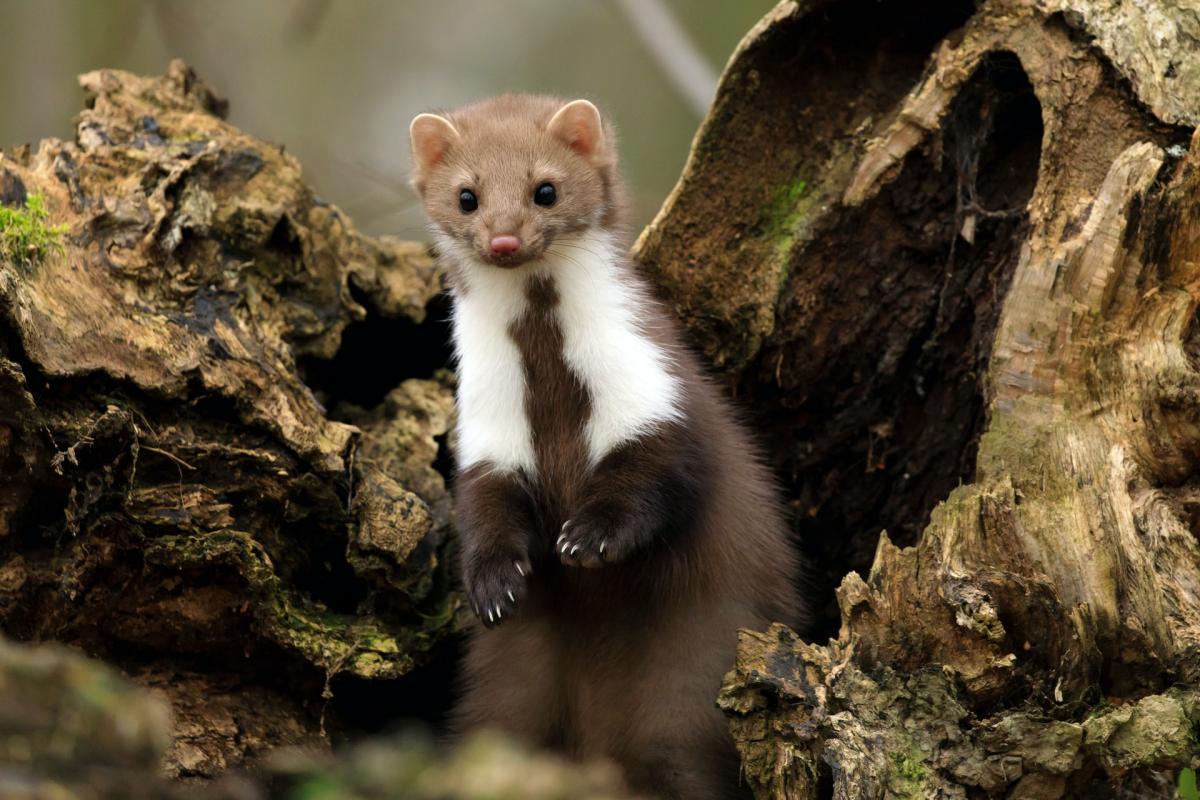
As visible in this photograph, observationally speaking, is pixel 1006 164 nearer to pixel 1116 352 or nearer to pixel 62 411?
pixel 1116 352

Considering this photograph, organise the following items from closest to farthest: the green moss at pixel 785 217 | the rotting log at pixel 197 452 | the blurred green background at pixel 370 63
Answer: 1. the rotting log at pixel 197 452
2. the green moss at pixel 785 217
3. the blurred green background at pixel 370 63

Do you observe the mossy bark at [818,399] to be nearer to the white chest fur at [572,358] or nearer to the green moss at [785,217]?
the green moss at [785,217]

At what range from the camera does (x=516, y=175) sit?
14.3 feet

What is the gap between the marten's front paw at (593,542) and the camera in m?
4.00

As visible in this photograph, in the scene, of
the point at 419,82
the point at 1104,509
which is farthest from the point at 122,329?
the point at 419,82

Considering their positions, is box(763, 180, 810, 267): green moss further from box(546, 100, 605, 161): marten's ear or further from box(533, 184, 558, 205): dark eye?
box(533, 184, 558, 205): dark eye

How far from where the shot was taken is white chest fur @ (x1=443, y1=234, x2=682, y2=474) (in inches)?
166

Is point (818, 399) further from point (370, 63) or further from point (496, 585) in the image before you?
point (370, 63)

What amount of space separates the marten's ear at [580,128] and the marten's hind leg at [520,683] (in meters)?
1.65

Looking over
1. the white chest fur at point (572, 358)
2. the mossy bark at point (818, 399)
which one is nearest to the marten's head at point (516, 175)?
the white chest fur at point (572, 358)

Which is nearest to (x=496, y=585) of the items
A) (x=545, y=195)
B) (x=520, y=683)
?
(x=520, y=683)

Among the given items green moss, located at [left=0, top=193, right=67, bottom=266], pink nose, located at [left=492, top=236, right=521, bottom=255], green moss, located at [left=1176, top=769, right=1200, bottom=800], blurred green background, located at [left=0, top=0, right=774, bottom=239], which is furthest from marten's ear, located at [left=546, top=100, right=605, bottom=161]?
green moss, located at [left=1176, top=769, right=1200, bottom=800]

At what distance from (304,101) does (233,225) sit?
739 cm

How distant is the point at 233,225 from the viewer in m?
4.73
